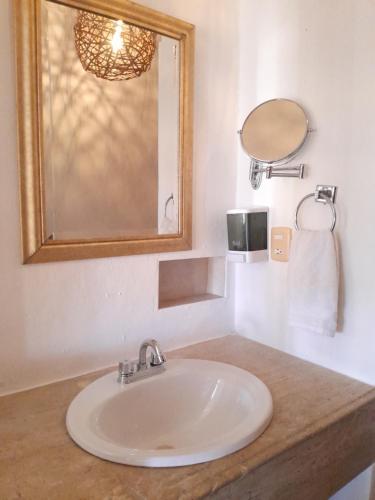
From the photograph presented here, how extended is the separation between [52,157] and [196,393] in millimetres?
785

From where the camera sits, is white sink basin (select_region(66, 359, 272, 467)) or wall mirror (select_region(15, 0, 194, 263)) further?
wall mirror (select_region(15, 0, 194, 263))

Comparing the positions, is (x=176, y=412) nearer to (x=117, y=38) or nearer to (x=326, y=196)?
(x=326, y=196)

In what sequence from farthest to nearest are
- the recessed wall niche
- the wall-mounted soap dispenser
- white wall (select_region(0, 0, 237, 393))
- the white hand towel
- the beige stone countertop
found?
the recessed wall niche, the wall-mounted soap dispenser, the white hand towel, white wall (select_region(0, 0, 237, 393)), the beige stone countertop

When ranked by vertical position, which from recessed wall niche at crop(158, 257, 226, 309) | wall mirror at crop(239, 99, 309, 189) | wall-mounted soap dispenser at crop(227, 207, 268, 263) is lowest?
recessed wall niche at crop(158, 257, 226, 309)

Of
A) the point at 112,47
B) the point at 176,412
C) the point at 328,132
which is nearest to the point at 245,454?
the point at 176,412

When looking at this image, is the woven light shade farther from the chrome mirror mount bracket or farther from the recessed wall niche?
the recessed wall niche

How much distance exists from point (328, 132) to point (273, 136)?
19cm

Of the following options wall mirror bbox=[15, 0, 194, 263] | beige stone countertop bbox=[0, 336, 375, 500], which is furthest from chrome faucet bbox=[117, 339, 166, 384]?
wall mirror bbox=[15, 0, 194, 263]

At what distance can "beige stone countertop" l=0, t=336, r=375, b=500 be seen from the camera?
75cm

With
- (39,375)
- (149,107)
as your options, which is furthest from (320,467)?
(149,107)

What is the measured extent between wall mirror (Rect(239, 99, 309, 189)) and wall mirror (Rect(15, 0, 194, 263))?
8.9 inches

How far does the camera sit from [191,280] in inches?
61.6

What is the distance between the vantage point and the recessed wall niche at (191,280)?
1.50 metres

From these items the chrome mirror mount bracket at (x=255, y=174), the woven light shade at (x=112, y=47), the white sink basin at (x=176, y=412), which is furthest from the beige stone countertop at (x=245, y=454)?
the woven light shade at (x=112, y=47)
